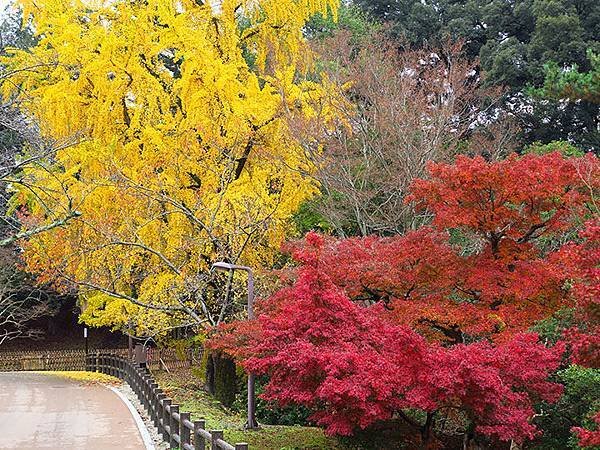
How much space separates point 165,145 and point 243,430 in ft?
25.2

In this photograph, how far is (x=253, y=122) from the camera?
2011 centimetres

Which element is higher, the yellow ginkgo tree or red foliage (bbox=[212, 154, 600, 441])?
the yellow ginkgo tree

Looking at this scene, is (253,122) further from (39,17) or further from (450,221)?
(450,221)

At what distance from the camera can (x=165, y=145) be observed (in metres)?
19.8

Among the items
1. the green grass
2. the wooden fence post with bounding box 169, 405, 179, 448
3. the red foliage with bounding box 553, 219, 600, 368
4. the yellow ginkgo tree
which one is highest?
the yellow ginkgo tree

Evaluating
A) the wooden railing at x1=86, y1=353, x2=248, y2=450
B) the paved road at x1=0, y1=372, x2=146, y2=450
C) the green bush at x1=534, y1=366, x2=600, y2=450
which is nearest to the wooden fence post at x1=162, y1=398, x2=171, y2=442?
the wooden railing at x1=86, y1=353, x2=248, y2=450

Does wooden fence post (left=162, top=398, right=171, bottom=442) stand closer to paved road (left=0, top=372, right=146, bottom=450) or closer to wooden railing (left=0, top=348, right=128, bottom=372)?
paved road (left=0, top=372, right=146, bottom=450)

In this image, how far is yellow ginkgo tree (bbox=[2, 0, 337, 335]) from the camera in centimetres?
1947

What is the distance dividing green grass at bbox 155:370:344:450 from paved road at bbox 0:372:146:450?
5.77 ft

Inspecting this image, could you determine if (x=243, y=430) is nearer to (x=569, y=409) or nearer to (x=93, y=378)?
(x=569, y=409)

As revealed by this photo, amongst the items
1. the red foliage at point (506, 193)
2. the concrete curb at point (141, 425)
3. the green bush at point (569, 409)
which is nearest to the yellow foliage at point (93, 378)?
the concrete curb at point (141, 425)

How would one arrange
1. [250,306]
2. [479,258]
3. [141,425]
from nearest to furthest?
[479,258] → [141,425] → [250,306]

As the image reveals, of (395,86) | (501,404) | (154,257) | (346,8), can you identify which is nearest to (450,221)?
(501,404)

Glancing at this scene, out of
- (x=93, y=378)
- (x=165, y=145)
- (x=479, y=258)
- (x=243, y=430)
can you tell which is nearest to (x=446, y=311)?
(x=479, y=258)
